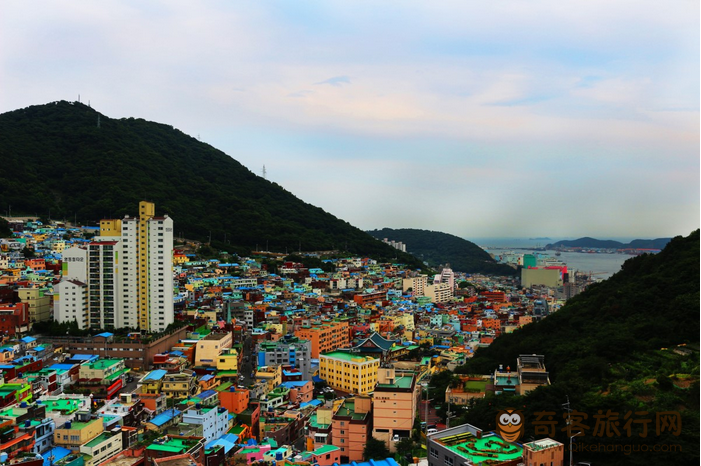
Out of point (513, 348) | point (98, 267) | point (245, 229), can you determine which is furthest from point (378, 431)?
point (245, 229)

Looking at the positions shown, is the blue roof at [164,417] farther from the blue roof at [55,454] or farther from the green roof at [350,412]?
the green roof at [350,412]

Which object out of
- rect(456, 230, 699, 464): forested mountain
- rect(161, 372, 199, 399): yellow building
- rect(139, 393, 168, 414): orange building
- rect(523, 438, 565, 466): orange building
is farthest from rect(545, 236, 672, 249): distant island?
rect(139, 393, 168, 414): orange building

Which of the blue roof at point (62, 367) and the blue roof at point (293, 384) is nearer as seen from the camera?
the blue roof at point (62, 367)

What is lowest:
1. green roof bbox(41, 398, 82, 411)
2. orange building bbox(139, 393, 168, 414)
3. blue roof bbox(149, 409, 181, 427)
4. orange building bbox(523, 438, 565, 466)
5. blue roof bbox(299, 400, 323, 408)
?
blue roof bbox(299, 400, 323, 408)

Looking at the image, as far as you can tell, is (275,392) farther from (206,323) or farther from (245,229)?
(245,229)

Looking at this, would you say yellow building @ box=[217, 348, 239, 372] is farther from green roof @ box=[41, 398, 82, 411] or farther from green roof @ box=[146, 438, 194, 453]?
green roof @ box=[146, 438, 194, 453]

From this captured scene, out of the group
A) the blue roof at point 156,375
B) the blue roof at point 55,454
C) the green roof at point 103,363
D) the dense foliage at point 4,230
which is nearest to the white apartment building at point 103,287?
the green roof at point 103,363

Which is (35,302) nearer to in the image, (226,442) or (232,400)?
(232,400)
